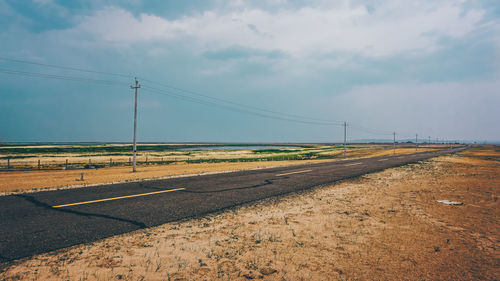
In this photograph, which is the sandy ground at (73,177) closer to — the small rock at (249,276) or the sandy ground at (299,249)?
the sandy ground at (299,249)

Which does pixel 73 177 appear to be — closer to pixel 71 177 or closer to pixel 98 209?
pixel 71 177

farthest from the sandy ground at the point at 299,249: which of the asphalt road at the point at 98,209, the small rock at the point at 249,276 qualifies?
the asphalt road at the point at 98,209

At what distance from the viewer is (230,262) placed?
4.12m

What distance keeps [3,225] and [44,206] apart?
6.05ft

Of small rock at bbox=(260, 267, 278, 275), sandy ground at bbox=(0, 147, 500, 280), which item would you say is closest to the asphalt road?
sandy ground at bbox=(0, 147, 500, 280)

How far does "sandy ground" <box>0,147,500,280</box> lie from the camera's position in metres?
3.79

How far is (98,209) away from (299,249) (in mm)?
6243

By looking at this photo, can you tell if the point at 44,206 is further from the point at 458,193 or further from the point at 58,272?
the point at 458,193

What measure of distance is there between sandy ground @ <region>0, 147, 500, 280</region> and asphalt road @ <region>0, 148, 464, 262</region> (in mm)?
613

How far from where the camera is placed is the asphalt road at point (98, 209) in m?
5.05

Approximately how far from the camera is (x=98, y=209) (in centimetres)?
726

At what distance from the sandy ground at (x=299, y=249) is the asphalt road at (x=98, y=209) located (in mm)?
613

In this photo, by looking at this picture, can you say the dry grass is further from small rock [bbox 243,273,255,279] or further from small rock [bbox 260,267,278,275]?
small rock [bbox 260,267,278,275]

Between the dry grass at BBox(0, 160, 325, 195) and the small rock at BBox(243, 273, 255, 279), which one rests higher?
the small rock at BBox(243, 273, 255, 279)
